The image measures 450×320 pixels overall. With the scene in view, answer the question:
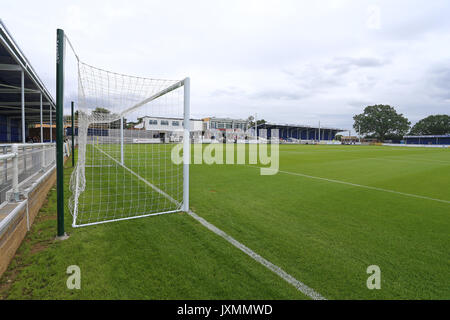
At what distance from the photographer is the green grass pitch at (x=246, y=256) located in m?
2.25

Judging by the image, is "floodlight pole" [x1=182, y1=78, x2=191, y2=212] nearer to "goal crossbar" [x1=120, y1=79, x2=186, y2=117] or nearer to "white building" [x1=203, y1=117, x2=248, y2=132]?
"goal crossbar" [x1=120, y1=79, x2=186, y2=117]

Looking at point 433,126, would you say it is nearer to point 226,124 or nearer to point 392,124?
point 392,124

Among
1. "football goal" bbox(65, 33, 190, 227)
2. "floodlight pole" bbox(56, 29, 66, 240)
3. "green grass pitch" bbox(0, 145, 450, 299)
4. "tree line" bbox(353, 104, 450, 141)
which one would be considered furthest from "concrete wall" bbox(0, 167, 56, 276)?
"tree line" bbox(353, 104, 450, 141)

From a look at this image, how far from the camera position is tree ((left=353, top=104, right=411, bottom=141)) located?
94.8m

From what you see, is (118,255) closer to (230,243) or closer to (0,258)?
(0,258)

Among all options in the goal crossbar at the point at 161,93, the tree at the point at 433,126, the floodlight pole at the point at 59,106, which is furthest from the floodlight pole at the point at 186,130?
the tree at the point at 433,126

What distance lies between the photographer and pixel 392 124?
9550 cm

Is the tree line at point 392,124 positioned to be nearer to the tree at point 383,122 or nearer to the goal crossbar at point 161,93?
the tree at point 383,122

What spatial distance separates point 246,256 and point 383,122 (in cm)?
11550

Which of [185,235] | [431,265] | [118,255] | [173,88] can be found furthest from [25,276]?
[431,265]

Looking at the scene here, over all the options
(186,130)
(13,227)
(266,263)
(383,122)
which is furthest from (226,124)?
(383,122)

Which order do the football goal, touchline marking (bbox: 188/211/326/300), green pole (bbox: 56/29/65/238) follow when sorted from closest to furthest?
touchline marking (bbox: 188/211/326/300) → green pole (bbox: 56/29/65/238) → the football goal

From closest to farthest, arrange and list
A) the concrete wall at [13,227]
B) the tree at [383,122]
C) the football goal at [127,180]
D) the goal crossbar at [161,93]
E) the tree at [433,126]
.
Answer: the concrete wall at [13,227] < the football goal at [127,180] < the goal crossbar at [161,93] < the tree at [433,126] < the tree at [383,122]

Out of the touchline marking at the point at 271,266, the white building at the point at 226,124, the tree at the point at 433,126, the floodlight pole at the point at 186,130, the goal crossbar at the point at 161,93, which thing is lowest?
the touchline marking at the point at 271,266
